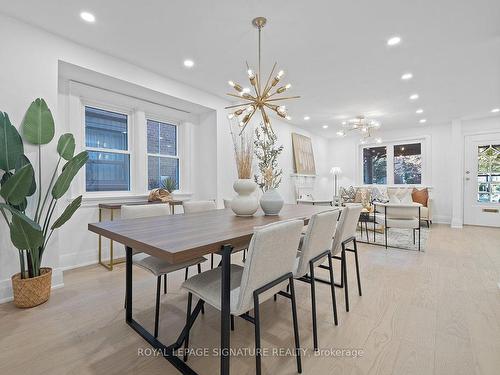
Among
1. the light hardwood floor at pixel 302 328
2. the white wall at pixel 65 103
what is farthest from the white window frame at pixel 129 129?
the light hardwood floor at pixel 302 328

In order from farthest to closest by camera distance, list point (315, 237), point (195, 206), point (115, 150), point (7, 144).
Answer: point (115, 150) < point (195, 206) < point (7, 144) < point (315, 237)

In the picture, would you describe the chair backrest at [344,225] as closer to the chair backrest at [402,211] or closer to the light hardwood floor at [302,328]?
the light hardwood floor at [302,328]

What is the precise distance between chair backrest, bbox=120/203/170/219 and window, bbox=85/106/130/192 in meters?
1.54

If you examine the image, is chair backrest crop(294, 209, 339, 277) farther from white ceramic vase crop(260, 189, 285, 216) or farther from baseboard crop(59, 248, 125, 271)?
baseboard crop(59, 248, 125, 271)

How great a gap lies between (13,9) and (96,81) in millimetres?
955

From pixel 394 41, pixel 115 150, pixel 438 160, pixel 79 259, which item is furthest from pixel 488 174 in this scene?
pixel 79 259

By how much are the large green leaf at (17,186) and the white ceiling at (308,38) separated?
151 cm

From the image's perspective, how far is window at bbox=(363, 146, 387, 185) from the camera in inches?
295

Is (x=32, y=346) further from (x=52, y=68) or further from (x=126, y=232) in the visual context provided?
(x=52, y=68)

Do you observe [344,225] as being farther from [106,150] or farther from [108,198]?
[106,150]

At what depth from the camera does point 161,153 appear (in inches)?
169

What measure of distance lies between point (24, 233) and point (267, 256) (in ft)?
6.62

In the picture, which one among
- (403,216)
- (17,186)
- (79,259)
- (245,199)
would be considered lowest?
(79,259)

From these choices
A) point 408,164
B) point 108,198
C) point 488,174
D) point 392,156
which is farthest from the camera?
point 392,156
